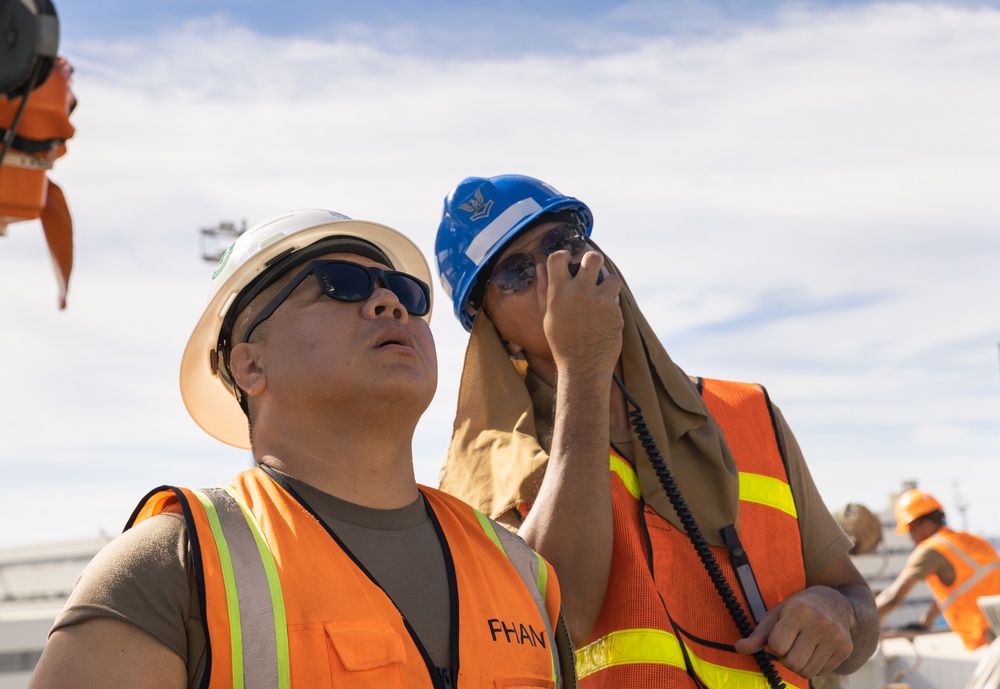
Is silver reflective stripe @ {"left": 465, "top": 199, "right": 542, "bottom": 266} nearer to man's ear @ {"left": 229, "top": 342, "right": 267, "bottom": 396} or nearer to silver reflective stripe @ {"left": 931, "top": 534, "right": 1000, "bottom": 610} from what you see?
man's ear @ {"left": 229, "top": 342, "right": 267, "bottom": 396}

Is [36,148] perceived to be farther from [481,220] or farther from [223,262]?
[481,220]

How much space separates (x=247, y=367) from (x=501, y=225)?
Result: 47.5 inches

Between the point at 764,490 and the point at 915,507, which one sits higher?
the point at 764,490

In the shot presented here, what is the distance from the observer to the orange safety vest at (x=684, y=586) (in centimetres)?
328

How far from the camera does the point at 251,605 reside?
92.0 inches

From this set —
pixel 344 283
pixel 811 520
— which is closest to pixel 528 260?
pixel 344 283

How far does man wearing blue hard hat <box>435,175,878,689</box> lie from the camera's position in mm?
3309

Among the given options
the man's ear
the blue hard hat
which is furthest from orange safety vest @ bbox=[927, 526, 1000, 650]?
the man's ear

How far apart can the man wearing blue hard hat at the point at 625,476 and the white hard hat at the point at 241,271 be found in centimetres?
36

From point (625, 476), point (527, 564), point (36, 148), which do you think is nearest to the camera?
point (36, 148)

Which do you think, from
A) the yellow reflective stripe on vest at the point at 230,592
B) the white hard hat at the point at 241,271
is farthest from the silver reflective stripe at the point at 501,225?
the yellow reflective stripe on vest at the point at 230,592

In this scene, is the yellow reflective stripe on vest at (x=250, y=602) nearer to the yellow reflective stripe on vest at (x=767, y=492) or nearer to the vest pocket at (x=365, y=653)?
the vest pocket at (x=365, y=653)

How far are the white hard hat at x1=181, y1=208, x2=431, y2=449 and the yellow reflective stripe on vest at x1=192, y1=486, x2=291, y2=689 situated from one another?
0.98 m

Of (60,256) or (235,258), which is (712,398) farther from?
(60,256)
